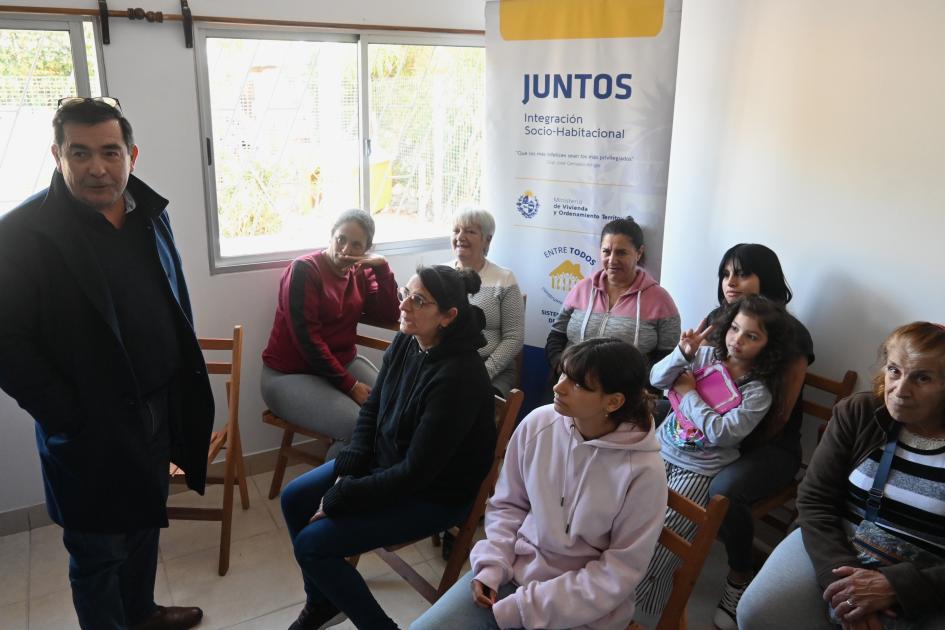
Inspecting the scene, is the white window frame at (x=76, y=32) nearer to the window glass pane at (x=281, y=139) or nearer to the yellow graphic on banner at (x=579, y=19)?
the window glass pane at (x=281, y=139)

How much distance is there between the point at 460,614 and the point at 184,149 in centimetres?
217

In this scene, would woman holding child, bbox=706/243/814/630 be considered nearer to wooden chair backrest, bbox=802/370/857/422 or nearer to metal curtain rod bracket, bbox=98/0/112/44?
wooden chair backrest, bbox=802/370/857/422

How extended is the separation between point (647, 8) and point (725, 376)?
152 cm

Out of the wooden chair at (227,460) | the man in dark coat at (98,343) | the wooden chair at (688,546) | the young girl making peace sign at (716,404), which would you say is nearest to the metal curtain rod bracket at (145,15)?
the man in dark coat at (98,343)

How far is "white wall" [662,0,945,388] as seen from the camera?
93.4 inches

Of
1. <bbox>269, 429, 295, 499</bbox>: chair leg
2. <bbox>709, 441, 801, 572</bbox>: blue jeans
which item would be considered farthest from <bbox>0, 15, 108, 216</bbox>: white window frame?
<bbox>709, 441, 801, 572</bbox>: blue jeans

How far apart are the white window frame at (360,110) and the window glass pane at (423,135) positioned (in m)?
0.06

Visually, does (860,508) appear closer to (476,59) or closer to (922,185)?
(922,185)

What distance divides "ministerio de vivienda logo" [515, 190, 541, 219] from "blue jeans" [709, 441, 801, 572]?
4.70 ft

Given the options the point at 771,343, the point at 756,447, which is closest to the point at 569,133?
the point at 771,343

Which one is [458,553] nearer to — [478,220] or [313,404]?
[313,404]

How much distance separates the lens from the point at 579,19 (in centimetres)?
300

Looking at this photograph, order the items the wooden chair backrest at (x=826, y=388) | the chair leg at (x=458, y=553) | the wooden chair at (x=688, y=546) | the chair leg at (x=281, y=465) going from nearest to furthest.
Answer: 1. the wooden chair at (x=688, y=546)
2. the chair leg at (x=458, y=553)
3. the wooden chair backrest at (x=826, y=388)
4. the chair leg at (x=281, y=465)

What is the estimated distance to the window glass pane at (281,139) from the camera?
120 inches
